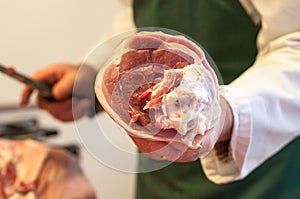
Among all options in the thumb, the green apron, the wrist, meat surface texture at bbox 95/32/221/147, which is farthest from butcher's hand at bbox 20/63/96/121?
meat surface texture at bbox 95/32/221/147

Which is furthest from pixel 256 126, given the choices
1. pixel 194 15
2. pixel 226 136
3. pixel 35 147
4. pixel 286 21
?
pixel 35 147

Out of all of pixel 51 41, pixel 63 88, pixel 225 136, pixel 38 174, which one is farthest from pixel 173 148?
pixel 51 41

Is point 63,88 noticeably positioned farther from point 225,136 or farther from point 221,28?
point 225,136

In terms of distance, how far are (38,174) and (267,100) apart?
36 centimetres

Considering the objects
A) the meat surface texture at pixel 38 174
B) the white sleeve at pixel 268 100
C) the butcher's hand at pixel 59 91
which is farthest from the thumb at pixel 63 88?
the white sleeve at pixel 268 100

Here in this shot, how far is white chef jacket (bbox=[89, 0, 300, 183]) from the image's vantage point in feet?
2.04

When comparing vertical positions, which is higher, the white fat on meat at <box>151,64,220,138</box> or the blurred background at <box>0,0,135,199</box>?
the white fat on meat at <box>151,64,220,138</box>

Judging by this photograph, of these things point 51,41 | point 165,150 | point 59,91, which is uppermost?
point 165,150

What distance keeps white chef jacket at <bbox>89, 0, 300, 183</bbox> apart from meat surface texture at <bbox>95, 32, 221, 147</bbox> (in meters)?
0.14

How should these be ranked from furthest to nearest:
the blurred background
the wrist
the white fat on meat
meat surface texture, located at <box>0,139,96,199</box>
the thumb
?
the blurred background, the thumb, meat surface texture, located at <box>0,139,96,199</box>, the wrist, the white fat on meat

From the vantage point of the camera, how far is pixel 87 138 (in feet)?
1.64

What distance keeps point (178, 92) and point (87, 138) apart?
0.11m

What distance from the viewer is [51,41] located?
4.94 feet

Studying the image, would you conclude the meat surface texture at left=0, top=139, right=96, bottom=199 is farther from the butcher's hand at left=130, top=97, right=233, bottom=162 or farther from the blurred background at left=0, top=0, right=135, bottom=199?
the blurred background at left=0, top=0, right=135, bottom=199
